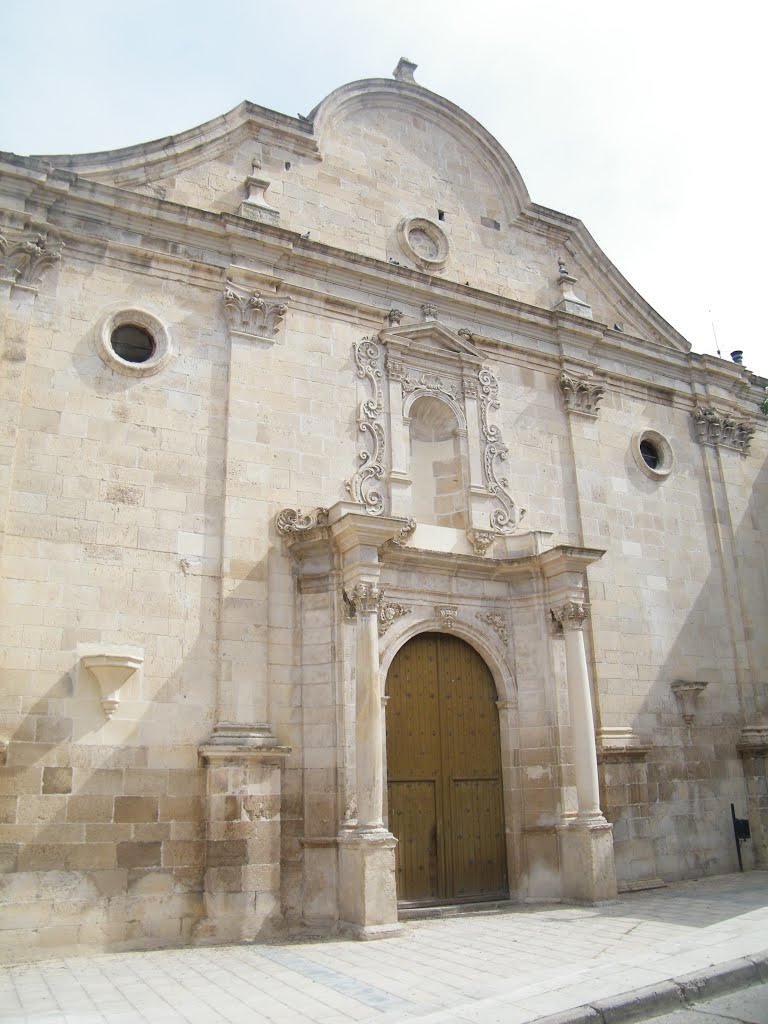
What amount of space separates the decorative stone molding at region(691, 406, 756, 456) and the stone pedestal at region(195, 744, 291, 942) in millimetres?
9765

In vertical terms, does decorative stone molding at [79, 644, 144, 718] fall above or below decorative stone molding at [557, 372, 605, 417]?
below

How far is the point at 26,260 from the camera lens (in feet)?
33.4

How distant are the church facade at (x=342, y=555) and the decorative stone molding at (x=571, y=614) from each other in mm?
188

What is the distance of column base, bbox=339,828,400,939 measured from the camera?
9.20 meters

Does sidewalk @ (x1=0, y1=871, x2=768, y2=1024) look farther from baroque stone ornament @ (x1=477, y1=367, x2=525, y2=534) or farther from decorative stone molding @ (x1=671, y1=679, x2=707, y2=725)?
baroque stone ornament @ (x1=477, y1=367, x2=525, y2=534)

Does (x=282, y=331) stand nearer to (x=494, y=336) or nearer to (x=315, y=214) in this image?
(x=315, y=214)

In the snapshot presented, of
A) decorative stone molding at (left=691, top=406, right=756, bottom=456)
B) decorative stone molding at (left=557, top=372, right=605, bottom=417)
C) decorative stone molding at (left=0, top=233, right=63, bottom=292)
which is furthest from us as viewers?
Result: decorative stone molding at (left=691, top=406, right=756, bottom=456)

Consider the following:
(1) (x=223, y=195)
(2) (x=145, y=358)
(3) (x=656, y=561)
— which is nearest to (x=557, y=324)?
(3) (x=656, y=561)

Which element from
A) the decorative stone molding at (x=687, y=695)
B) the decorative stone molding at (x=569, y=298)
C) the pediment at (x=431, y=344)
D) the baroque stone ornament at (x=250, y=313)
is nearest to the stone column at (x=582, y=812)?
the decorative stone molding at (x=687, y=695)

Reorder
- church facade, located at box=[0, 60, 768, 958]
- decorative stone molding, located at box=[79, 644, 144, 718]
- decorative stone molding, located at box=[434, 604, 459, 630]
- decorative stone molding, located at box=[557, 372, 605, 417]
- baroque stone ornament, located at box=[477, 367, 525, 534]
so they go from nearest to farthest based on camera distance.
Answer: decorative stone molding, located at box=[79, 644, 144, 718]
church facade, located at box=[0, 60, 768, 958]
decorative stone molding, located at box=[434, 604, 459, 630]
baroque stone ornament, located at box=[477, 367, 525, 534]
decorative stone molding, located at box=[557, 372, 605, 417]

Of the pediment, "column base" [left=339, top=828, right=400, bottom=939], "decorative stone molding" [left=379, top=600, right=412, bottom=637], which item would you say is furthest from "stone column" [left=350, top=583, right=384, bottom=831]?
the pediment

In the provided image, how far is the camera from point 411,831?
35.3 ft

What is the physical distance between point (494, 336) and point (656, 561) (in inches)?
171

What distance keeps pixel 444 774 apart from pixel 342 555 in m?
3.06
